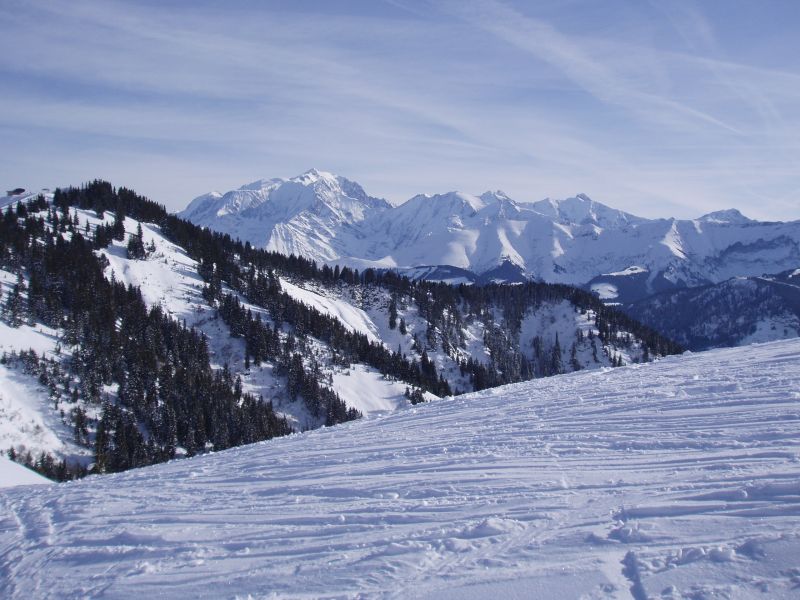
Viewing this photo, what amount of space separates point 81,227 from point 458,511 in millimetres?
104297

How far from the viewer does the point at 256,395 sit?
73.4 m

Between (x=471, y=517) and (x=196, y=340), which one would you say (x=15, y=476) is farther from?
(x=196, y=340)

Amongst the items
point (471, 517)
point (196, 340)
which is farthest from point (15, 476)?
point (196, 340)

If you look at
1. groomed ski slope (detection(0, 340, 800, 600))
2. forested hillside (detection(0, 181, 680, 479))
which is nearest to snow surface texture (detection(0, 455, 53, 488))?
groomed ski slope (detection(0, 340, 800, 600))

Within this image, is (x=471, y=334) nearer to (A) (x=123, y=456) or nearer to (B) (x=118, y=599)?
(A) (x=123, y=456)

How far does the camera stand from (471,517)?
9.02m

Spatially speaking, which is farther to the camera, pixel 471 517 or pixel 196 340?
pixel 196 340

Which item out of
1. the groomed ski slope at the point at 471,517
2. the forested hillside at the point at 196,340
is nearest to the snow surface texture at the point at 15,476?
the groomed ski slope at the point at 471,517

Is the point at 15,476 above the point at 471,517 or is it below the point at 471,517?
below

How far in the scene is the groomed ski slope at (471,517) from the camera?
6.88m

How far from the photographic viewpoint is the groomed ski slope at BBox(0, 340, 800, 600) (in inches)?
271

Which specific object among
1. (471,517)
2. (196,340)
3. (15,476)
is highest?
(196,340)

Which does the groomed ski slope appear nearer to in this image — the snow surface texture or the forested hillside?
the snow surface texture

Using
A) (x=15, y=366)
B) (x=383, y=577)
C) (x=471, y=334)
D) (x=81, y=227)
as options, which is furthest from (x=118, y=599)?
(x=471, y=334)
